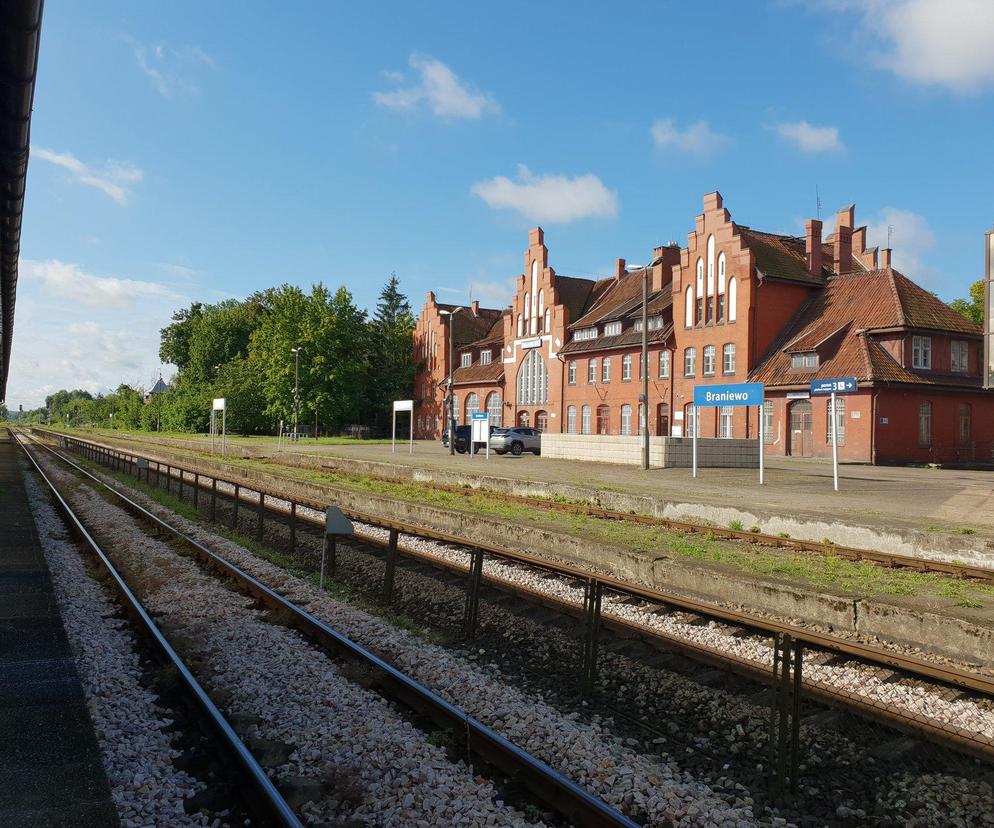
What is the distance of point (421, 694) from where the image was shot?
19.4 ft

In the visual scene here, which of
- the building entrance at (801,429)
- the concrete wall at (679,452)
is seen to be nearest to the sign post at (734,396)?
the concrete wall at (679,452)

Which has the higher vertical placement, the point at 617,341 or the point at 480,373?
the point at 617,341

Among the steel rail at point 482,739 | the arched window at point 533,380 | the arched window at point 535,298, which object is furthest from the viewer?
the arched window at point 535,298

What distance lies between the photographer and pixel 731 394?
2309 cm

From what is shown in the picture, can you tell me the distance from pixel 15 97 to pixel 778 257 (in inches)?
1740

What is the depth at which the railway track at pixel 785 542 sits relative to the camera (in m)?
11.0

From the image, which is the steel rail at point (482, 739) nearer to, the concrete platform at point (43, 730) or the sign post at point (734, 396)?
the concrete platform at point (43, 730)

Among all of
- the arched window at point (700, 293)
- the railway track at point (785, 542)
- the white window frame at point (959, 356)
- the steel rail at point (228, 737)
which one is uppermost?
the arched window at point (700, 293)

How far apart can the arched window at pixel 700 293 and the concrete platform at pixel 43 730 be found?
41.0 meters

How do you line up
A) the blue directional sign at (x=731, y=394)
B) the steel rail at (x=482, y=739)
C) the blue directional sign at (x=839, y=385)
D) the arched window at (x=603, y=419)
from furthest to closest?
the arched window at (x=603, y=419), the blue directional sign at (x=731, y=394), the blue directional sign at (x=839, y=385), the steel rail at (x=482, y=739)

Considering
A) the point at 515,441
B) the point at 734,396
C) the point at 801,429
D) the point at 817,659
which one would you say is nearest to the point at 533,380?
the point at 515,441

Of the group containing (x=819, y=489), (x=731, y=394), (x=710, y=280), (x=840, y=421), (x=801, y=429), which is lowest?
(x=819, y=489)

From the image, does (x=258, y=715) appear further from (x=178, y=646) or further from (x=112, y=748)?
(x=178, y=646)

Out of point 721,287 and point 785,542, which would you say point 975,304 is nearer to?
point 721,287
